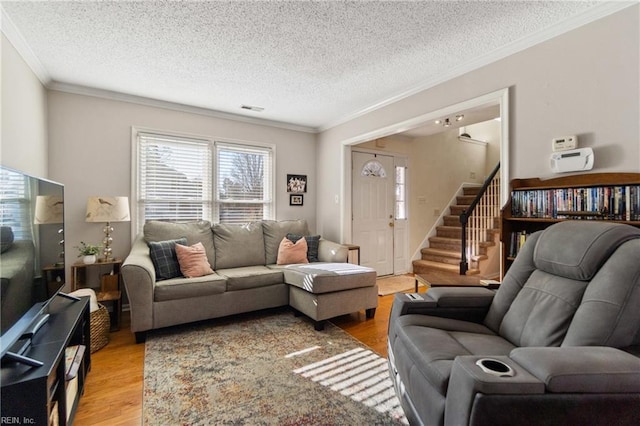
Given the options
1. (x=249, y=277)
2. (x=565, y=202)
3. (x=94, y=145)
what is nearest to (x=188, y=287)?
(x=249, y=277)

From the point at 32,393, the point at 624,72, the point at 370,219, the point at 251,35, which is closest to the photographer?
the point at 32,393

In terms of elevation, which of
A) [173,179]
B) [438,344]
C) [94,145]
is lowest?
[438,344]

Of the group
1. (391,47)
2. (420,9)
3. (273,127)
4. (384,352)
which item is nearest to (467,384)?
(384,352)

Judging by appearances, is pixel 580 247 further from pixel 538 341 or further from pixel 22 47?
pixel 22 47

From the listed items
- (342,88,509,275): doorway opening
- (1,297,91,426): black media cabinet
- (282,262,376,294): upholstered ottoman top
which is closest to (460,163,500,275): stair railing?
(342,88,509,275): doorway opening

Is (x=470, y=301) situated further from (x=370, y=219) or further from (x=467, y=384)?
(x=370, y=219)

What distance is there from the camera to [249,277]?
3113mm

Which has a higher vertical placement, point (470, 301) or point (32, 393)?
point (470, 301)

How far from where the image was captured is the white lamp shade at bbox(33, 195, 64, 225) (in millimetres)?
1658

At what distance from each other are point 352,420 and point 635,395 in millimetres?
1226

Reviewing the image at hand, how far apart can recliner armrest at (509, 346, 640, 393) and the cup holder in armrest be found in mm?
79

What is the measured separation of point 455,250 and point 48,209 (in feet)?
16.5

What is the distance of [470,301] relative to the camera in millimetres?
1888

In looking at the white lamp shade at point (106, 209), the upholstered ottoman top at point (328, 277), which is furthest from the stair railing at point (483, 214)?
the white lamp shade at point (106, 209)
